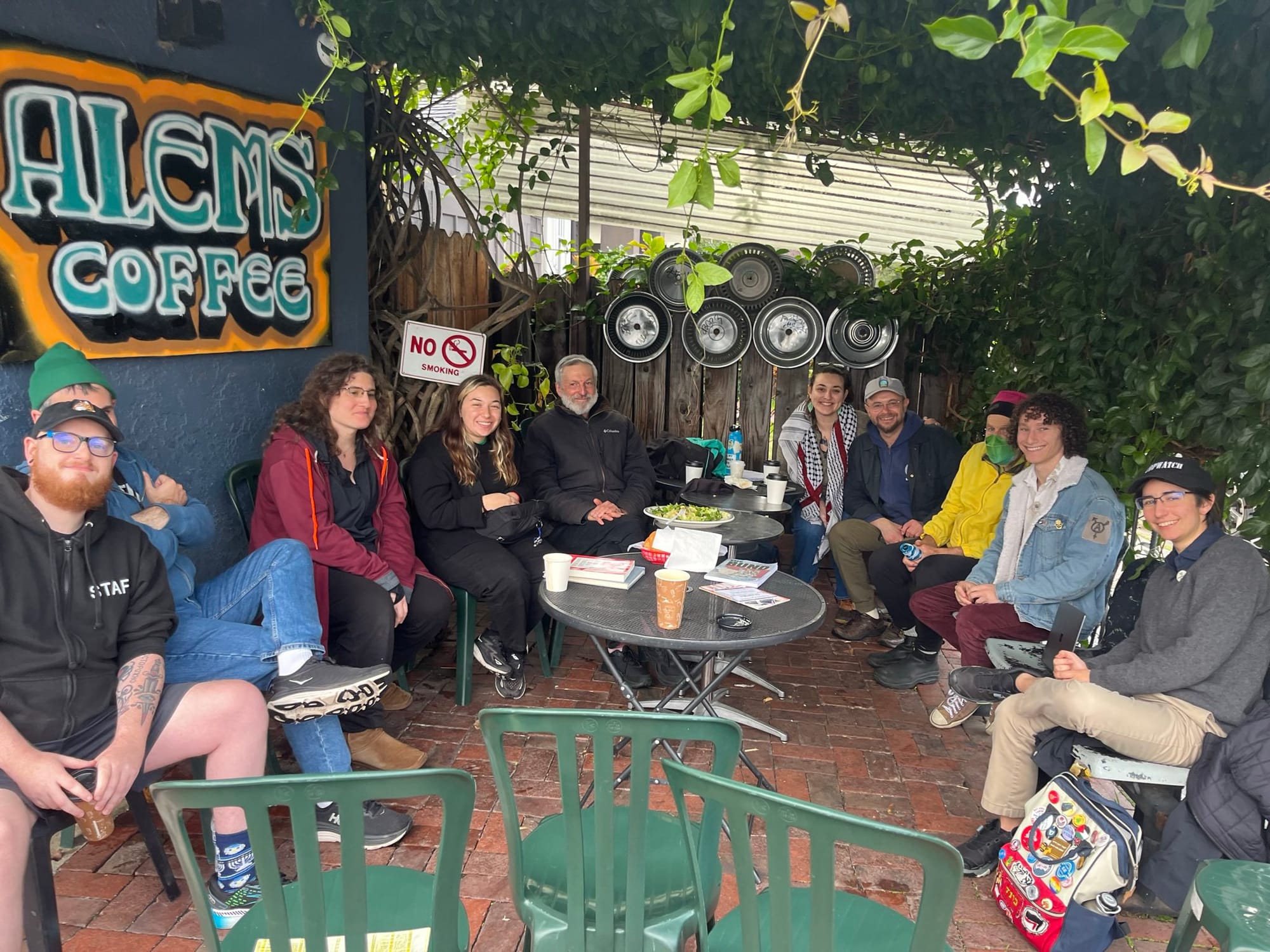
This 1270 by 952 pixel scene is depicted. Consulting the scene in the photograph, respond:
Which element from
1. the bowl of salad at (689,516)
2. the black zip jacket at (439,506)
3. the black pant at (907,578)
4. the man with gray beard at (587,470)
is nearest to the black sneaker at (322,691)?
the black zip jacket at (439,506)

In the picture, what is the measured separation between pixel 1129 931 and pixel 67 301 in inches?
158

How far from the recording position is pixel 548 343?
658 centimetres

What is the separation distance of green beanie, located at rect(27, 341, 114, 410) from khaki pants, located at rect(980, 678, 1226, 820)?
A: 3.20 m

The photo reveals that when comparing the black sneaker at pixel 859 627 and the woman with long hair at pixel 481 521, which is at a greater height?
the woman with long hair at pixel 481 521

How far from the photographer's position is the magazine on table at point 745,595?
320 cm

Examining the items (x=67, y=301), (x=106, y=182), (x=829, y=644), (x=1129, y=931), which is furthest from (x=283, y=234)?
(x=1129, y=931)

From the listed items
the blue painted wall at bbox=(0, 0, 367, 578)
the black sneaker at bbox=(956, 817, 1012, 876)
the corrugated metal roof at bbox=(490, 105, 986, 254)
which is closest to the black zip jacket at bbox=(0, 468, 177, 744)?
the blue painted wall at bbox=(0, 0, 367, 578)

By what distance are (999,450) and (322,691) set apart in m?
3.35

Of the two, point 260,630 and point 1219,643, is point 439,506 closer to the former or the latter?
point 260,630

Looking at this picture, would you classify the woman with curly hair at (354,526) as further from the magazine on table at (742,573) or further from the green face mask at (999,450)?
the green face mask at (999,450)

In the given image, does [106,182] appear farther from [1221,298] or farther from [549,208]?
[549,208]

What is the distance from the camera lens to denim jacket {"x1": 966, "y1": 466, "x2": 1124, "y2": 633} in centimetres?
344

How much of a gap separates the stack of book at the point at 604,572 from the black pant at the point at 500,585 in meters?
0.59

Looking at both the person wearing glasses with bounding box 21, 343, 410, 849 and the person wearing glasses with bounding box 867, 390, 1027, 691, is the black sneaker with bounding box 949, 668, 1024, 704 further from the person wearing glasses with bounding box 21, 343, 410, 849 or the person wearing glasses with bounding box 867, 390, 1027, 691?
the person wearing glasses with bounding box 21, 343, 410, 849
